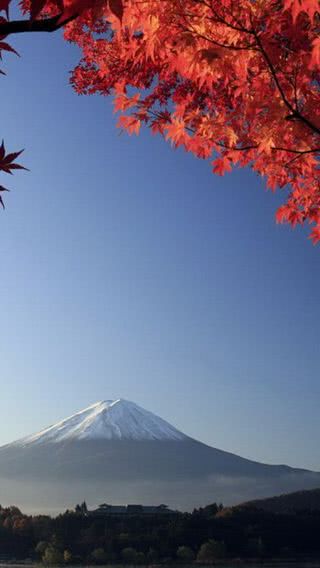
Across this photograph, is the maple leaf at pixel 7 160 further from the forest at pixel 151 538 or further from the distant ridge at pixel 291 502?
the distant ridge at pixel 291 502

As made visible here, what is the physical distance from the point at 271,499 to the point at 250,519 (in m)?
16.4

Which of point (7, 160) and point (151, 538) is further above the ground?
point (7, 160)

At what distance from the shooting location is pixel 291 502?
95188mm

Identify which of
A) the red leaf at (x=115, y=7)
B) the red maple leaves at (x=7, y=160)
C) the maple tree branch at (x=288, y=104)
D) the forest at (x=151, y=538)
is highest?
the maple tree branch at (x=288, y=104)

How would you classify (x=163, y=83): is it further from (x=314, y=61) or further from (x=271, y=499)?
(x=271, y=499)

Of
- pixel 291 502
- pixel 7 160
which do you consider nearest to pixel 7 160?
pixel 7 160

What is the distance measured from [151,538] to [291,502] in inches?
1253

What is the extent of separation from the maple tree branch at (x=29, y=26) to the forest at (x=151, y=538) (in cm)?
6211

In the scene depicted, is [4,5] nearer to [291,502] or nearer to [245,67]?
[245,67]

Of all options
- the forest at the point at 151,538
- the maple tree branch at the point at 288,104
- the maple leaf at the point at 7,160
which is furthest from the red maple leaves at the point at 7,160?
the forest at the point at 151,538

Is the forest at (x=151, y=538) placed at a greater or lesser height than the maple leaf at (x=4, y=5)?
lesser

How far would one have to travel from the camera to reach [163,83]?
957 cm

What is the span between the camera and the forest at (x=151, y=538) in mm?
64000

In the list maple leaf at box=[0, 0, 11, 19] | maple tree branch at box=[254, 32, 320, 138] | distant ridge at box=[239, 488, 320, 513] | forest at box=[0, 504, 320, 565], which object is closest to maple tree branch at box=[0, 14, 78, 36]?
maple leaf at box=[0, 0, 11, 19]
